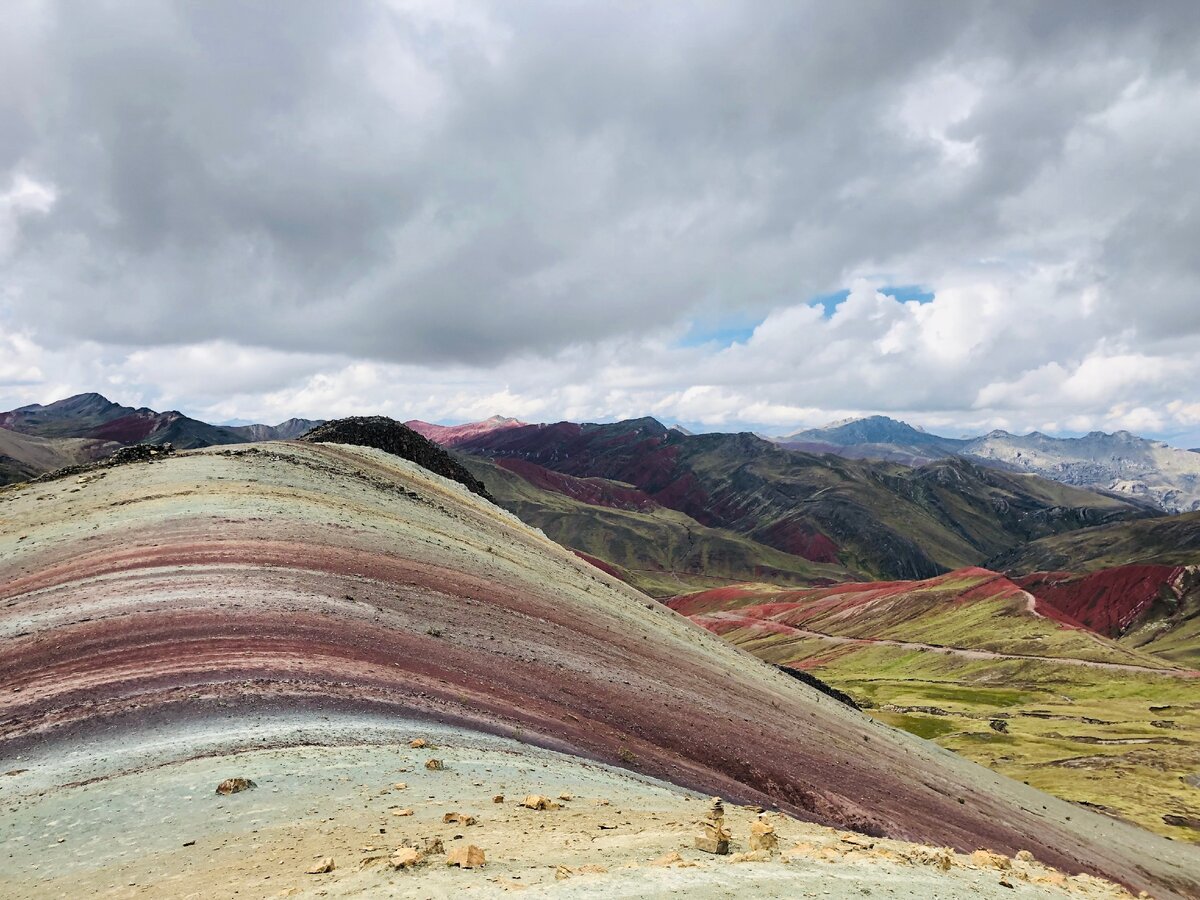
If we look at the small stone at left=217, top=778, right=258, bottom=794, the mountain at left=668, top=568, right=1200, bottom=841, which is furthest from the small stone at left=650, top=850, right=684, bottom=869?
the mountain at left=668, top=568, right=1200, bottom=841

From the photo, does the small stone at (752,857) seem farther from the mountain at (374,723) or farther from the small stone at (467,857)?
the small stone at (467,857)

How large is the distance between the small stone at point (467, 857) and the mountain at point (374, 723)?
0.20ft

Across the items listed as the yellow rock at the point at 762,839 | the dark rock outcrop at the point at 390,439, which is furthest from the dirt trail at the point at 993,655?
the yellow rock at the point at 762,839

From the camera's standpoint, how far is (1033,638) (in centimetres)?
14812

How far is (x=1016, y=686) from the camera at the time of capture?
127812 millimetres

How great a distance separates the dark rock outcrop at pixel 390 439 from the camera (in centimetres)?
7982

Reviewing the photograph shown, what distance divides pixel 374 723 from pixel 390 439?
69.1 metres

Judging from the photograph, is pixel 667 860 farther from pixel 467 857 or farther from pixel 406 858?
pixel 406 858

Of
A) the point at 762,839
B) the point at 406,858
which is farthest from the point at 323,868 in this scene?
the point at 762,839

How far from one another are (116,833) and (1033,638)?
173136 millimetres

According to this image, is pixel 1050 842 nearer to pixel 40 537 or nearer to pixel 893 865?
pixel 893 865

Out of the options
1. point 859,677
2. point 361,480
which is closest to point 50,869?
point 361,480

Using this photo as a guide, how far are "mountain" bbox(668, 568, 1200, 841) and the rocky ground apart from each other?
64777 mm

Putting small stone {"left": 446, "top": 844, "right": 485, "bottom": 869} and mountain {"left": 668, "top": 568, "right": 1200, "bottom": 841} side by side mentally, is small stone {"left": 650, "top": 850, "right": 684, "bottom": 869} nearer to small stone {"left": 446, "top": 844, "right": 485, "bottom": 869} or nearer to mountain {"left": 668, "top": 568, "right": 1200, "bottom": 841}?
small stone {"left": 446, "top": 844, "right": 485, "bottom": 869}
